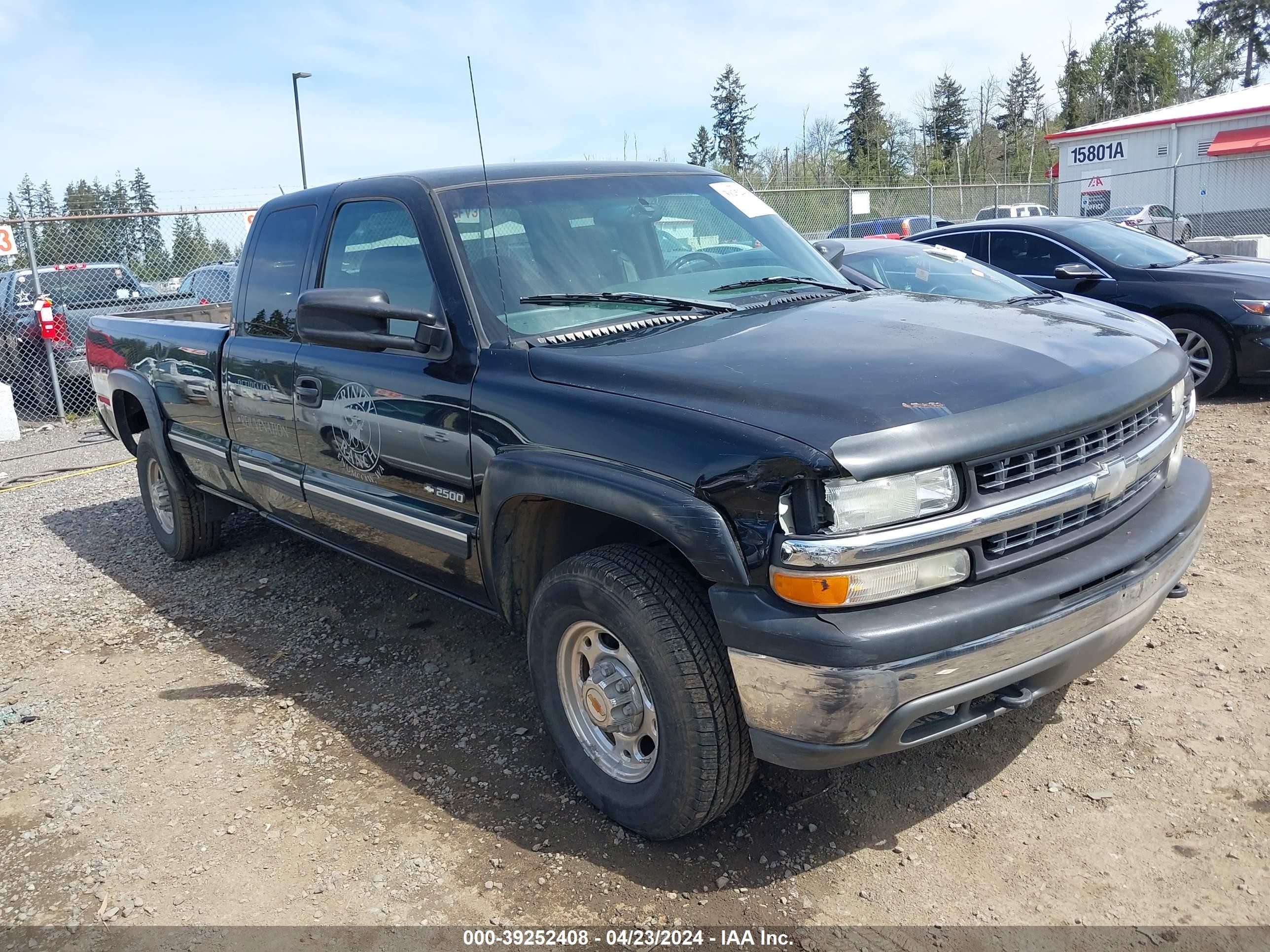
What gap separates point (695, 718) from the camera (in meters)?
2.59

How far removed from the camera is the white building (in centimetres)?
2959

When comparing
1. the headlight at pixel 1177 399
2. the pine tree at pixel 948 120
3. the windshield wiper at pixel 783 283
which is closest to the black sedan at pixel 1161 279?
the headlight at pixel 1177 399

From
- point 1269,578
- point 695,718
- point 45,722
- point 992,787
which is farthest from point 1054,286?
point 45,722

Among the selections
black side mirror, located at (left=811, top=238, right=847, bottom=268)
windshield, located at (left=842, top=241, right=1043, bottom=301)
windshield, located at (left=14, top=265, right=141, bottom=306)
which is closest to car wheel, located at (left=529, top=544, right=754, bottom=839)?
black side mirror, located at (left=811, top=238, right=847, bottom=268)

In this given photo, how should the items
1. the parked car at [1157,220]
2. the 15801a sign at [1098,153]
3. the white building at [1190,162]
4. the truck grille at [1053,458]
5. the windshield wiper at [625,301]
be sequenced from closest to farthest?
1. the truck grille at [1053,458]
2. the windshield wiper at [625,301]
3. the parked car at [1157,220]
4. the white building at [1190,162]
5. the 15801a sign at [1098,153]

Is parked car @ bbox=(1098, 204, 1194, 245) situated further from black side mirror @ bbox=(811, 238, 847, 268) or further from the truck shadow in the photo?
the truck shadow

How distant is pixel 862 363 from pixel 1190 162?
117 ft

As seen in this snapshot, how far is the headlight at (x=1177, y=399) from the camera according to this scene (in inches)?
126

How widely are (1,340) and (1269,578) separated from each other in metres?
12.8

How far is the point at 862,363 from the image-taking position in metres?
2.71

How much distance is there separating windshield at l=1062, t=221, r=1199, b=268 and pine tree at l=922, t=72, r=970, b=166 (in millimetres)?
47005

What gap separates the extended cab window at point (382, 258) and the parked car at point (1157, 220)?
16507 mm

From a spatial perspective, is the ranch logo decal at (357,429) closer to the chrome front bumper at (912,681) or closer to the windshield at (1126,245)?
the chrome front bumper at (912,681)

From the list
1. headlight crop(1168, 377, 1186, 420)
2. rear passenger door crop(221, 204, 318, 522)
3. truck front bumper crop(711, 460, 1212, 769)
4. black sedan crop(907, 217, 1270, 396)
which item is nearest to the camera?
truck front bumper crop(711, 460, 1212, 769)
